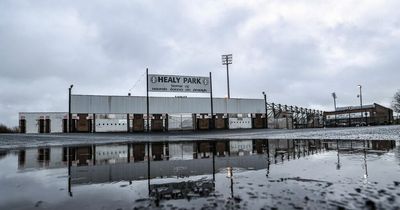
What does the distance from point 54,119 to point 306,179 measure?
37.5 m

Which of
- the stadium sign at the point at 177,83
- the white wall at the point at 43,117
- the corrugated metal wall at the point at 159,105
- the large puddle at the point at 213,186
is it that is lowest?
the large puddle at the point at 213,186

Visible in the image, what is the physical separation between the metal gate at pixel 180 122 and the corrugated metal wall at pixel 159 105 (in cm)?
91

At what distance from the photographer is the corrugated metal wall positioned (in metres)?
34.3

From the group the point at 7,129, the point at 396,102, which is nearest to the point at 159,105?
the point at 7,129

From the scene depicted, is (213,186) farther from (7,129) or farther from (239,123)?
(7,129)

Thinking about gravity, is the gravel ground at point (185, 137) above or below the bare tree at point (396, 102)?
below

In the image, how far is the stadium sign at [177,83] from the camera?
3803 centimetres

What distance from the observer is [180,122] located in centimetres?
3991

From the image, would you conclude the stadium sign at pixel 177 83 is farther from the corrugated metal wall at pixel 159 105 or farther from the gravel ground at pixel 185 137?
the gravel ground at pixel 185 137

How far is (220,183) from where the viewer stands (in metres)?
4.95

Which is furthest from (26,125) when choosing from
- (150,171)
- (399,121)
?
(399,121)

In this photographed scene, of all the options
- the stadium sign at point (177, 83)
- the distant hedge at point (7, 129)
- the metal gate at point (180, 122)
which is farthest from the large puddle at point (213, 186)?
the distant hedge at point (7, 129)

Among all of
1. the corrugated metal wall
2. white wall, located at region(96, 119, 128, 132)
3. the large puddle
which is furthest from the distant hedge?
the large puddle

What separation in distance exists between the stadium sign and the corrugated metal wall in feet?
Answer: 4.26
